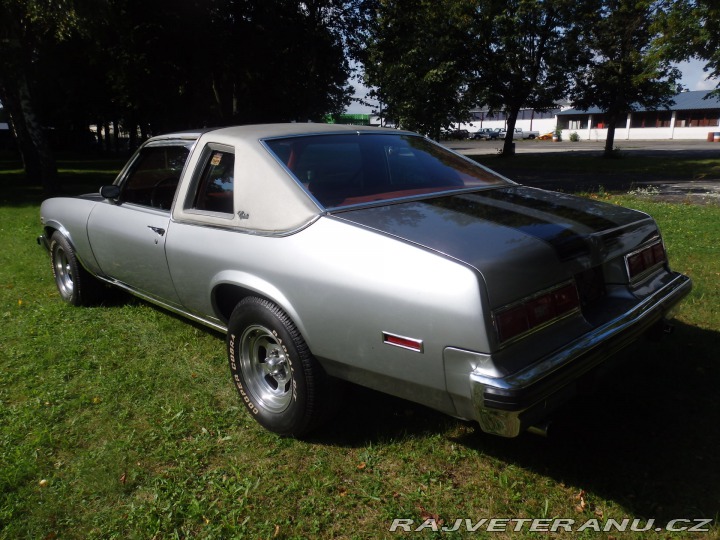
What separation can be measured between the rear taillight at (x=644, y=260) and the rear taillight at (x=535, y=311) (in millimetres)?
565

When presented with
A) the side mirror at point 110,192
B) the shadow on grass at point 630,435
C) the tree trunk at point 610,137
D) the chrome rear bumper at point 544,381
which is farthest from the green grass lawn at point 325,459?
the tree trunk at point 610,137

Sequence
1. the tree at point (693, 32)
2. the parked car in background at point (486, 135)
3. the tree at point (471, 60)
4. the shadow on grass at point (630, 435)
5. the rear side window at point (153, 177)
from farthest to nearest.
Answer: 1. the parked car in background at point (486, 135)
2. the tree at point (471, 60)
3. the tree at point (693, 32)
4. the rear side window at point (153, 177)
5. the shadow on grass at point (630, 435)

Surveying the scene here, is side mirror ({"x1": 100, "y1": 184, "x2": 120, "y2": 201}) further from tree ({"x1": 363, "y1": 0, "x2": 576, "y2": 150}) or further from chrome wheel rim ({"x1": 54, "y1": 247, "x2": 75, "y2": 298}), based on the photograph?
tree ({"x1": 363, "y1": 0, "x2": 576, "y2": 150})

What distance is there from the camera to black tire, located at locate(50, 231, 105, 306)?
5164mm

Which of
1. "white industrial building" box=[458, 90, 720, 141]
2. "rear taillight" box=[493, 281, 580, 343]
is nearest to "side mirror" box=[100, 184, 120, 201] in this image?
"rear taillight" box=[493, 281, 580, 343]

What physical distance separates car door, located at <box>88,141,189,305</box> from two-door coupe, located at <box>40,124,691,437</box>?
0.10ft

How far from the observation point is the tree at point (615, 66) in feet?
87.8

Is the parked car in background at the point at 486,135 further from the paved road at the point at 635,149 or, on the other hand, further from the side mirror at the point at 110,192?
the side mirror at the point at 110,192

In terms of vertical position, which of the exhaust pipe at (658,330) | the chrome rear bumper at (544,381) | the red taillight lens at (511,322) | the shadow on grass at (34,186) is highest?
the red taillight lens at (511,322)

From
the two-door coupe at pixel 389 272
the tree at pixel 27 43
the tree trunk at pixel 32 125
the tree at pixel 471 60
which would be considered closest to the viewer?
the two-door coupe at pixel 389 272

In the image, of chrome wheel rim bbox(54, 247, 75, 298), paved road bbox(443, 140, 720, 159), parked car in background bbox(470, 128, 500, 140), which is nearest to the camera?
chrome wheel rim bbox(54, 247, 75, 298)

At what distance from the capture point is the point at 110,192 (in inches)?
175

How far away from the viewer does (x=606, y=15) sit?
27.5 m

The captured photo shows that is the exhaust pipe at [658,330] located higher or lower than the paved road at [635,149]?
higher
